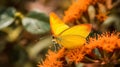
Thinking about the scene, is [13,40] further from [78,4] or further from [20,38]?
[78,4]

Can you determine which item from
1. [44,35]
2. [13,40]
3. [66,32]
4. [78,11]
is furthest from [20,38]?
[66,32]

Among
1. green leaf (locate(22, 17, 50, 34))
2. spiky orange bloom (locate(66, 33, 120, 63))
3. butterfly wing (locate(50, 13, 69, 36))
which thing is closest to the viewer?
spiky orange bloom (locate(66, 33, 120, 63))

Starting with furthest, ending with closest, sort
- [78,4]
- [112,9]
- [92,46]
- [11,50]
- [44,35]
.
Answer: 1. [11,50]
2. [44,35]
3. [112,9]
4. [78,4]
5. [92,46]

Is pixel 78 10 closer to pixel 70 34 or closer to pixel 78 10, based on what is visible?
pixel 78 10

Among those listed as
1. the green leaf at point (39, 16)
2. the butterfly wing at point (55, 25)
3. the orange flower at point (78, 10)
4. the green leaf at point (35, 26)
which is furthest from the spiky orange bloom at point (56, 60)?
the green leaf at point (39, 16)

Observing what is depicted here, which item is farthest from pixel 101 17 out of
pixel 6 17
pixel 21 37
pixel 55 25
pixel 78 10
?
pixel 21 37

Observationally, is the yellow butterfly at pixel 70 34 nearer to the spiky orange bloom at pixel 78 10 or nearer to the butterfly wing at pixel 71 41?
the butterfly wing at pixel 71 41

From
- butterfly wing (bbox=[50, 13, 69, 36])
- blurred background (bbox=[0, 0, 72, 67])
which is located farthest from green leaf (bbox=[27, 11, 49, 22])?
butterfly wing (bbox=[50, 13, 69, 36])

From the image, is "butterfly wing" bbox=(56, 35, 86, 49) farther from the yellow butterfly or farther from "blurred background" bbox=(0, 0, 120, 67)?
"blurred background" bbox=(0, 0, 120, 67)
